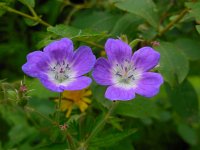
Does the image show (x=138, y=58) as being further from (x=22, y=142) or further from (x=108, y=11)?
(x=22, y=142)

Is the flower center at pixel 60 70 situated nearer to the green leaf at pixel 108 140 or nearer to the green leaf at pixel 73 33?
the green leaf at pixel 73 33

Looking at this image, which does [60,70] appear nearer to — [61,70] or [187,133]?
[61,70]

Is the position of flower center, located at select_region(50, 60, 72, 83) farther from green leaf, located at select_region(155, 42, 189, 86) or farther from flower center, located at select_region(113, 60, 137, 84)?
green leaf, located at select_region(155, 42, 189, 86)

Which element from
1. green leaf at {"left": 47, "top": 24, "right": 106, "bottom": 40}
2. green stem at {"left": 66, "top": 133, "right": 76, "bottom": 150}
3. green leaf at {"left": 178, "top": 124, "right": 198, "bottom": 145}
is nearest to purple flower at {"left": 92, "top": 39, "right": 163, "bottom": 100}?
green leaf at {"left": 47, "top": 24, "right": 106, "bottom": 40}

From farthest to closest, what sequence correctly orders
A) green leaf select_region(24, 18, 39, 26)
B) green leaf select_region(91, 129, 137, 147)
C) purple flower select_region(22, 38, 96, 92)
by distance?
green leaf select_region(24, 18, 39, 26) < green leaf select_region(91, 129, 137, 147) < purple flower select_region(22, 38, 96, 92)

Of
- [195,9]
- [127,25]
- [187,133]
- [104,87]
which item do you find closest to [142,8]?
[127,25]

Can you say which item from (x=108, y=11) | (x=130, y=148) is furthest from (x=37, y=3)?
(x=130, y=148)

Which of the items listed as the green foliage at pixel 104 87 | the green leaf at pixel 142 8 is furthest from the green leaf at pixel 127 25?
the green leaf at pixel 142 8
